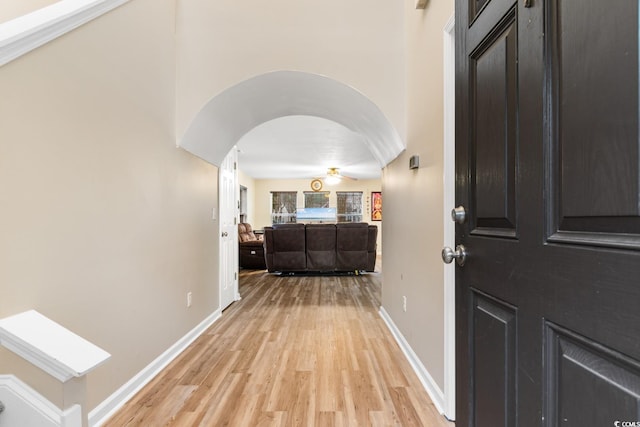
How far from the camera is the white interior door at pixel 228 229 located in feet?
12.0

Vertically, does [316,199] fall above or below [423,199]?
above

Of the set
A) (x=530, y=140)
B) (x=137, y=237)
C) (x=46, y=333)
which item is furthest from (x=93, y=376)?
(x=530, y=140)

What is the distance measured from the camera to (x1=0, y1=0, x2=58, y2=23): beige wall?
1625 mm

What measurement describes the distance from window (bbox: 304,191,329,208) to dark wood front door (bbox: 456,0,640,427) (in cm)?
881

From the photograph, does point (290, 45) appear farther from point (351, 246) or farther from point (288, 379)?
point (351, 246)

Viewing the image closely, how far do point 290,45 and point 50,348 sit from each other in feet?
7.86

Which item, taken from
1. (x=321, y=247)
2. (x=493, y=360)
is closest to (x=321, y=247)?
(x=321, y=247)

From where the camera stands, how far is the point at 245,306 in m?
3.90

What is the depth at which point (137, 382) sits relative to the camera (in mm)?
1922

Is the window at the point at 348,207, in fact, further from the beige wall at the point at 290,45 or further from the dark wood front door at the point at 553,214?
the dark wood front door at the point at 553,214

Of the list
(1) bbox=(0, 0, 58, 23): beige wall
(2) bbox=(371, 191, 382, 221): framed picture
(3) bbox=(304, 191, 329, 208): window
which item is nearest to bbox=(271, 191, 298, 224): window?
(3) bbox=(304, 191, 329, 208): window

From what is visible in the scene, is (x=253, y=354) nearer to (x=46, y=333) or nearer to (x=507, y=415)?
(x=46, y=333)

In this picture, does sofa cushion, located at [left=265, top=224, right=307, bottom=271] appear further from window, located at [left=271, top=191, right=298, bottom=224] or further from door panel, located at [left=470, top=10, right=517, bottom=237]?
door panel, located at [left=470, top=10, right=517, bottom=237]

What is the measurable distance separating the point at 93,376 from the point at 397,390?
1669 millimetres
